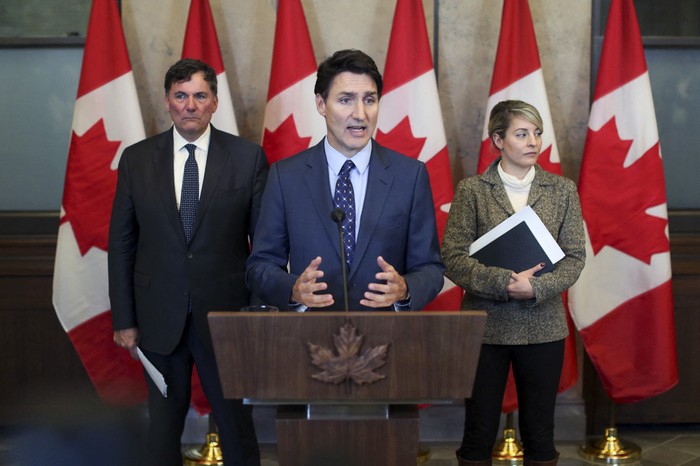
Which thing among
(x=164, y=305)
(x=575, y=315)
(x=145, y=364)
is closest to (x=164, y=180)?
(x=164, y=305)

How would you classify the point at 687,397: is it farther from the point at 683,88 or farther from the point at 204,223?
the point at 204,223

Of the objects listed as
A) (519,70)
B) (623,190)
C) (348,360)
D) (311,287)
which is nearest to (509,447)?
(623,190)

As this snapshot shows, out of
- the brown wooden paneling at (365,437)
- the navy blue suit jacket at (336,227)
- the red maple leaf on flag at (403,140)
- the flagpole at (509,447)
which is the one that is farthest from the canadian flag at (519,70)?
the brown wooden paneling at (365,437)

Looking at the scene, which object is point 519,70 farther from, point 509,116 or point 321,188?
point 321,188

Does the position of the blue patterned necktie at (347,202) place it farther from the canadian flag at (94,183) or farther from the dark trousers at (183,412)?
the canadian flag at (94,183)

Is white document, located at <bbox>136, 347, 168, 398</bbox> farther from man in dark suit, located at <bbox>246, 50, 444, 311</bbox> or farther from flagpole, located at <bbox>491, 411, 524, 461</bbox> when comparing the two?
flagpole, located at <bbox>491, 411, 524, 461</bbox>

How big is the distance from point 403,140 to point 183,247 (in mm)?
1176

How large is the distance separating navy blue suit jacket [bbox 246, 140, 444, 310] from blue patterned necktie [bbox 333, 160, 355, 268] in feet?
0.09

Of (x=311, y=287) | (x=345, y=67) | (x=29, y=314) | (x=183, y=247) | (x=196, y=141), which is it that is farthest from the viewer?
(x=29, y=314)

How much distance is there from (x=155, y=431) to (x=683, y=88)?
2.93 meters

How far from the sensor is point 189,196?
3.17 m

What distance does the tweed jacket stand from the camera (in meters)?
2.90

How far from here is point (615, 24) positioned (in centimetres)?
384

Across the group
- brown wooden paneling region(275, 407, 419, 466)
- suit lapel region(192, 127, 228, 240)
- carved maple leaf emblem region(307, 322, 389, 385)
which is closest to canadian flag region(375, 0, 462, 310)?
suit lapel region(192, 127, 228, 240)
